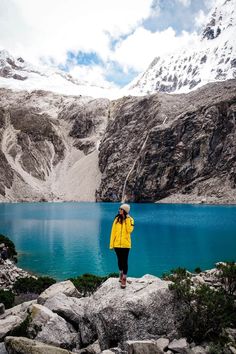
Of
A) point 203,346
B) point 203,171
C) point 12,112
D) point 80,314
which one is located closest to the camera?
point 203,346

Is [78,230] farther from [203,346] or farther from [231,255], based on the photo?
[203,346]

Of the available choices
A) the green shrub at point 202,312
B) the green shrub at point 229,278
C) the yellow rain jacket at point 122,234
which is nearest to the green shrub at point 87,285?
the green shrub at point 229,278

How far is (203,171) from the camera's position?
458 ft

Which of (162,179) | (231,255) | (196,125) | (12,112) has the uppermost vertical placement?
(12,112)

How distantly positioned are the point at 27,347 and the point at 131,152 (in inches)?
5876

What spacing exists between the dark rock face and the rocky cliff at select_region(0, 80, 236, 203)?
0.32 meters

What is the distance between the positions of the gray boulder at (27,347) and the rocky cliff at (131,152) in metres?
120

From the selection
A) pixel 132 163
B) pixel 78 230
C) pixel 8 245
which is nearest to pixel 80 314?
pixel 8 245

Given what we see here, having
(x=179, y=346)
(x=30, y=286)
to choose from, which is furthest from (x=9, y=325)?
(x=30, y=286)

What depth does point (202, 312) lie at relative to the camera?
13.3m

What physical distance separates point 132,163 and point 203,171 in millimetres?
28589

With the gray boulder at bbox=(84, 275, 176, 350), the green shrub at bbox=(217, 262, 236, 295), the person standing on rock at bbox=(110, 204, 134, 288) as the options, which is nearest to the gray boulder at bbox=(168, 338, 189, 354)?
the gray boulder at bbox=(84, 275, 176, 350)

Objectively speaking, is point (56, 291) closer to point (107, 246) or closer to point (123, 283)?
point (123, 283)

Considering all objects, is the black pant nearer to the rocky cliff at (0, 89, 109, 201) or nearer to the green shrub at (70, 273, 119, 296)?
the green shrub at (70, 273, 119, 296)
